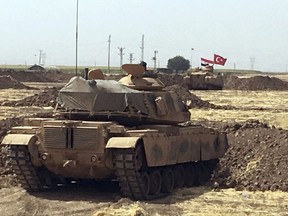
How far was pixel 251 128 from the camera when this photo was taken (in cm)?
2269

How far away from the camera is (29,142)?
1644cm

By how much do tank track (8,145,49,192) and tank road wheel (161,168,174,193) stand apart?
9.09 ft

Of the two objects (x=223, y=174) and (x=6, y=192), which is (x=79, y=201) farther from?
(x=223, y=174)

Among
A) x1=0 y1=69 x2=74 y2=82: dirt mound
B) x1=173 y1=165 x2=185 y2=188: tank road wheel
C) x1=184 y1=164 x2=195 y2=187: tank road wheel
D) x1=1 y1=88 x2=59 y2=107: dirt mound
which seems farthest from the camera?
x1=0 y1=69 x2=74 y2=82: dirt mound

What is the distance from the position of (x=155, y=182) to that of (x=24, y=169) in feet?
9.56

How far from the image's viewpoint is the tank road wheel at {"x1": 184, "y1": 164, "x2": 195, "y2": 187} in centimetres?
1863

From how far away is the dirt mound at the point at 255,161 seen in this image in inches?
709

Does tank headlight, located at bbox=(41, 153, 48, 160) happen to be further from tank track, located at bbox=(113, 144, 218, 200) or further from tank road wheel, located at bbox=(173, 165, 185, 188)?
tank road wheel, located at bbox=(173, 165, 185, 188)

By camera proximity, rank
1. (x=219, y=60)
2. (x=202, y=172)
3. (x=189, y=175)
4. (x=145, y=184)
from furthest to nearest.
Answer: (x=219, y=60) → (x=202, y=172) → (x=189, y=175) → (x=145, y=184)

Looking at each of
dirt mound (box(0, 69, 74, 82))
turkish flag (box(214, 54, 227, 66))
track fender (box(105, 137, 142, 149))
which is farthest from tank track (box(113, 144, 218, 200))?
turkish flag (box(214, 54, 227, 66))

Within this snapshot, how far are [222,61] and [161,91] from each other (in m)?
81.2

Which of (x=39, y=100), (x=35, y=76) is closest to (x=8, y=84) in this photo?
(x=35, y=76)

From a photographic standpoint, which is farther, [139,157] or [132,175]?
[139,157]

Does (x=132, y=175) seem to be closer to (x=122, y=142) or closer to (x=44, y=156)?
(x=122, y=142)
